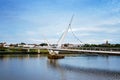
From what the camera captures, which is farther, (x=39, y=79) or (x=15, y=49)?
(x=15, y=49)

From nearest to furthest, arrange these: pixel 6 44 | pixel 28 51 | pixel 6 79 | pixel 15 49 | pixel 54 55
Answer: pixel 6 79 < pixel 54 55 < pixel 28 51 < pixel 15 49 < pixel 6 44

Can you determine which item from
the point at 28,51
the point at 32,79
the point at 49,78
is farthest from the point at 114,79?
the point at 28,51

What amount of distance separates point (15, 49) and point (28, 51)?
21.7 feet

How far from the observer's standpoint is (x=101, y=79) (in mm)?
19531

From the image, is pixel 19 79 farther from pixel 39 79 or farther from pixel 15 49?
pixel 15 49

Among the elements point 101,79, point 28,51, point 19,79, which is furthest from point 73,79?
point 28,51

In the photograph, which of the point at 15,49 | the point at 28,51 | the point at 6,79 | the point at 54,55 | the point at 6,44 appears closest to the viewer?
the point at 6,79

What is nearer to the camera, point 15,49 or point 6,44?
point 15,49

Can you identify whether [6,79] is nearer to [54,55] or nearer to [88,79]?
[88,79]

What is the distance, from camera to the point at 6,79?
18.8 m

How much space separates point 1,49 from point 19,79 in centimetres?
5777

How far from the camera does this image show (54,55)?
1938 inches

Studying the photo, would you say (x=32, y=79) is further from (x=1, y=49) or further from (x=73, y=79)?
(x=1, y=49)

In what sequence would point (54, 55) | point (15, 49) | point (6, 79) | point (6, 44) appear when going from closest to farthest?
point (6, 79)
point (54, 55)
point (15, 49)
point (6, 44)
